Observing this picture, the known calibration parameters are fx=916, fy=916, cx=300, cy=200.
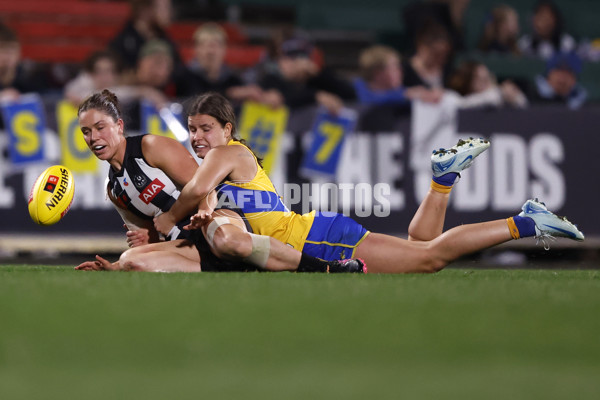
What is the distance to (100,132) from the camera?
5.97 m

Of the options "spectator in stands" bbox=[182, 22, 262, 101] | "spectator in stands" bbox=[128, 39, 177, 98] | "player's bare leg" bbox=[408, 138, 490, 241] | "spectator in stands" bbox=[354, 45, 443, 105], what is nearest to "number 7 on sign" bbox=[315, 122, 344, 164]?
"spectator in stands" bbox=[354, 45, 443, 105]

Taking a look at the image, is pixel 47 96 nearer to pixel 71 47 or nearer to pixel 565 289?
pixel 71 47

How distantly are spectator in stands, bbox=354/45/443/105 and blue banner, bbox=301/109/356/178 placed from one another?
1.17 ft

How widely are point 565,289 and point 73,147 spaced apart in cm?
573

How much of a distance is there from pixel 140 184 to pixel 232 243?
3.02 feet

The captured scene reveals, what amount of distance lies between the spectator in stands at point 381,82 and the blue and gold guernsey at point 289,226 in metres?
4.04

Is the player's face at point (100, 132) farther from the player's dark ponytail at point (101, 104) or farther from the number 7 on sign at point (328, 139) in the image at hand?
the number 7 on sign at point (328, 139)

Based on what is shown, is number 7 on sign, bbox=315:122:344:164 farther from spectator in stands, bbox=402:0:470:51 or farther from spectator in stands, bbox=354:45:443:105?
spectator in stands, bbox=402:0:470:51

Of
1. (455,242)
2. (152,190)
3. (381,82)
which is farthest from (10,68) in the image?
(455,242)

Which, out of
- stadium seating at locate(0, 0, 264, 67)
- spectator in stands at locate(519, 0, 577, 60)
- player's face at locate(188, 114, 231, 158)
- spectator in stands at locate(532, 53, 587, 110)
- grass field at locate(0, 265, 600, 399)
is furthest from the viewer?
spectator in stands at locate(519, 0, 577, 60)

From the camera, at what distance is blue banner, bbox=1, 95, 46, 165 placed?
9.01 meters

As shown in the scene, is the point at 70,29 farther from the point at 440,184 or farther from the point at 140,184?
the point at 440,184

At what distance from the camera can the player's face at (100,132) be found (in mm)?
5961

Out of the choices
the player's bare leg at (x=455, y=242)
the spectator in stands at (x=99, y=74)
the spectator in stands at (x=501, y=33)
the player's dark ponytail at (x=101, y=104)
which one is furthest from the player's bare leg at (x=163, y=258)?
the spectator in stands at (x=501, y=33)
